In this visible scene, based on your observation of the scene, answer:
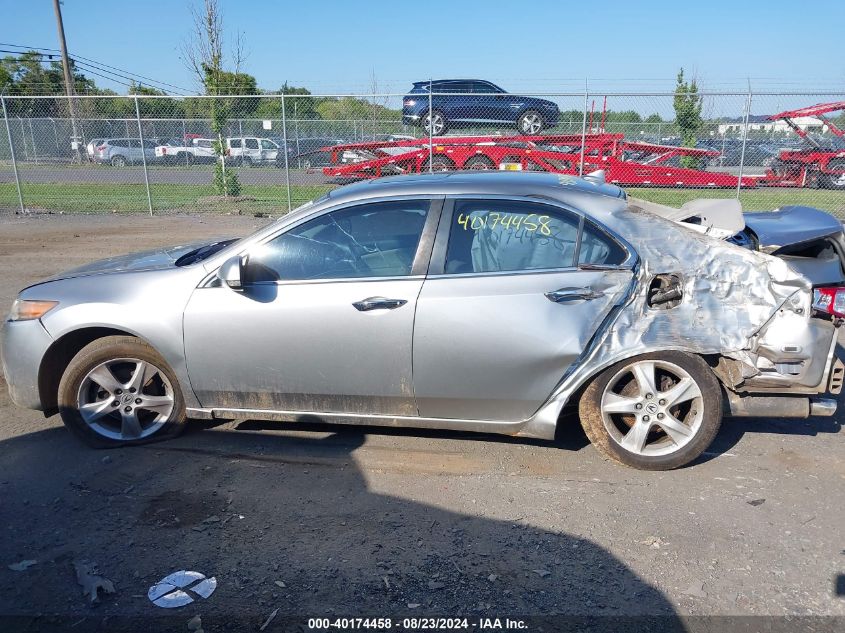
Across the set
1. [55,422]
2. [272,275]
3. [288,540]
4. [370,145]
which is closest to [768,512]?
[288,540]

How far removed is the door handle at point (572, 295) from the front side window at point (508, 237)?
17 cm

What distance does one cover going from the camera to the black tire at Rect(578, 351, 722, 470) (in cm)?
376

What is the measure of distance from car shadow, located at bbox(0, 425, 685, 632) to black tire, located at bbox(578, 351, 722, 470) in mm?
664

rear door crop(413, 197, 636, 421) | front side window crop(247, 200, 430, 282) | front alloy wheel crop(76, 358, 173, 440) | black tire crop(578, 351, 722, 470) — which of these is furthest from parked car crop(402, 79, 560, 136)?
black tire crop(578, 351, 722, 470)

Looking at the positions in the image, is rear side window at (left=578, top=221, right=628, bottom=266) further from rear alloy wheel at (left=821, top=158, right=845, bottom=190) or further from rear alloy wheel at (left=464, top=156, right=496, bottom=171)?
rear alloy wheel at (left=821, top=158, right=845, bottom=190)

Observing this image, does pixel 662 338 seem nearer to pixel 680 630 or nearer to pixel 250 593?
pixel 680 630

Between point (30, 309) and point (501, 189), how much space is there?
9.87ft

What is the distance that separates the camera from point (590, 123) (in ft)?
52.0

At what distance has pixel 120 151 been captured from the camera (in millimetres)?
23453

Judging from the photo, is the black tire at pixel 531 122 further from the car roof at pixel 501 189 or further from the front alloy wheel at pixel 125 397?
the front alloy wheel at pixel 125 397

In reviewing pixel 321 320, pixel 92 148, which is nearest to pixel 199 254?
pixel 321 320

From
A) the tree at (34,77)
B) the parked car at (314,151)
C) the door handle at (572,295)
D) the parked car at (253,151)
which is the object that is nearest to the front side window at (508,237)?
the door handle at (572,295)

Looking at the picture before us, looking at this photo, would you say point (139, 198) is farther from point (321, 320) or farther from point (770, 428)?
point (770, 428)

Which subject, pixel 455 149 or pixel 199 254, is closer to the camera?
pixel 199 254
